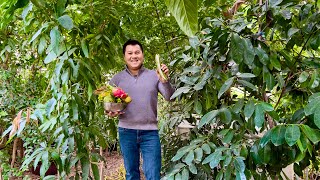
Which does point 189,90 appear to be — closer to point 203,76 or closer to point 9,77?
point 203,76

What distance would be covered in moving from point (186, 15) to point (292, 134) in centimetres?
64

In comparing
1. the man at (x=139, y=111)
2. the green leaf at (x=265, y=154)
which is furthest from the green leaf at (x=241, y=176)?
the man at (x=139, y=111)

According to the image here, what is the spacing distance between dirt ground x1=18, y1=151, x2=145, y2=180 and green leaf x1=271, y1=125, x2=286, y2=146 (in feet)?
6.27

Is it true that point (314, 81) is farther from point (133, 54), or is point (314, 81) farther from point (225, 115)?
point (133, 54)

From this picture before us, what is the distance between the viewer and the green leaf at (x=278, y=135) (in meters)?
0.91

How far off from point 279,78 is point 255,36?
0.17m

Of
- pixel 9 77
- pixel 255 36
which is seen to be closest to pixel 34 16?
pixel 255 36

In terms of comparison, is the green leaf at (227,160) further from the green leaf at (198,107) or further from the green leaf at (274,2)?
the green leaf at (274,2)

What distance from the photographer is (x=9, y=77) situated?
2.16m

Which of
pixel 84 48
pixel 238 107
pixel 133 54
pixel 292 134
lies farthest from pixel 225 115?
pixel 133 54

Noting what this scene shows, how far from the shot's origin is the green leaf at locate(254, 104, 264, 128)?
3.17 ft

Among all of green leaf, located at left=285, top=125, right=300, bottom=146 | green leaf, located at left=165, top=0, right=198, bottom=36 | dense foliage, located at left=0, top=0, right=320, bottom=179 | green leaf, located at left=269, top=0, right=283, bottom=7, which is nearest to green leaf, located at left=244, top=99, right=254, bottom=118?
dense foliage, located at left=0, top=0, right=320, bottom=179

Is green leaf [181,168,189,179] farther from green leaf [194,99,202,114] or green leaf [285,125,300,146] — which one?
green leaf [285,125,300,146]

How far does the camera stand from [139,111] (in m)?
1.82
